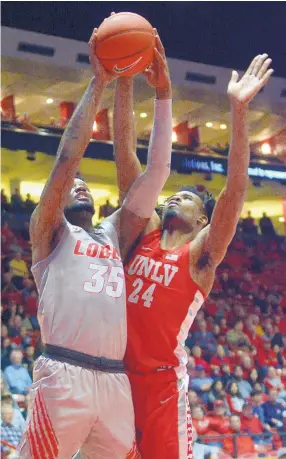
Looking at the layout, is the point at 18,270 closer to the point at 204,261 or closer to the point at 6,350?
the point at 6,350

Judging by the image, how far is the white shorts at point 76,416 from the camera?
2842 mm

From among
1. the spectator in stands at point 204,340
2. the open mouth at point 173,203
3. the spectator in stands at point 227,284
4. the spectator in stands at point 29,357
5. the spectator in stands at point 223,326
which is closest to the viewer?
the open mouth at point 173,203

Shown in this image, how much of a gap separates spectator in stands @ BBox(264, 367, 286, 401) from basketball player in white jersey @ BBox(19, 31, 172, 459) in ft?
23.9

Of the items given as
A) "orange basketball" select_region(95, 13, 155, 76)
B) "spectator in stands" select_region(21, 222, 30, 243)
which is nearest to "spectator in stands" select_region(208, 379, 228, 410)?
"spectator in stands" select_region(21, 222, 30, 243)


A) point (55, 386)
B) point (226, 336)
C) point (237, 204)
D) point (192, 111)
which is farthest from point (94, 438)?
point (192, 111)

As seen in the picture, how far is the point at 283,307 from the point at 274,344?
67.7 inches

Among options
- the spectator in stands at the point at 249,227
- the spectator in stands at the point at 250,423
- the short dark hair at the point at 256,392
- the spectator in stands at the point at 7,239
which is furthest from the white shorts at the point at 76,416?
the spectator in stands at the point at 249,227

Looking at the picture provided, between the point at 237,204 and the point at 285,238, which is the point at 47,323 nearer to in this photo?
the point at 237,204

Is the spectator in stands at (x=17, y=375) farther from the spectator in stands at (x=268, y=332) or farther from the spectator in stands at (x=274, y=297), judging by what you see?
the spectator in stands at (x=274, y=297)

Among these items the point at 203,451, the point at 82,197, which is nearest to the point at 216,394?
the point at 203,451

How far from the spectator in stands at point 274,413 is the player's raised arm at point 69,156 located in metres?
6.86

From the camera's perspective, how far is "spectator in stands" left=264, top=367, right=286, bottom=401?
10016mm

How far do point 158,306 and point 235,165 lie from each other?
0.69 metres

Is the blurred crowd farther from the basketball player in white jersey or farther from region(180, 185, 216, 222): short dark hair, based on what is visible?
the basketball player in white jersey
